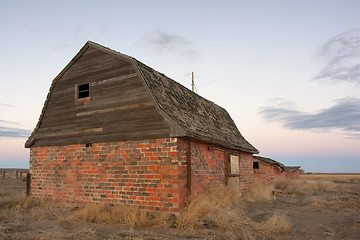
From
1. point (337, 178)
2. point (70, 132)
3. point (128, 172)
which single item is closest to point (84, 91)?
point (70, 132)

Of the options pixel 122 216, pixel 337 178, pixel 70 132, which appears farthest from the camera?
pixel 337 178

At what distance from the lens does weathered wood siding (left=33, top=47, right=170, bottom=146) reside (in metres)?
8.82

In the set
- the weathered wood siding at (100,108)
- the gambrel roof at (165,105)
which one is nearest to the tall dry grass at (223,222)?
the gambrel roof at (165,105)

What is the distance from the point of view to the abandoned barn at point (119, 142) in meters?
8.19

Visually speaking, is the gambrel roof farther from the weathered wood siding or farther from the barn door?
the barn door

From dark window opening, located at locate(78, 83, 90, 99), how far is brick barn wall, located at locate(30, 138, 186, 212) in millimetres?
1966

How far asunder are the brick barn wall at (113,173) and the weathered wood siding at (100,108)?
0.34m

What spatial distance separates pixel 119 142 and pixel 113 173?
1.03m

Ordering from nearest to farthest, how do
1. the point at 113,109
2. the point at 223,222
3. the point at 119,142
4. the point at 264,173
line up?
the point at 223,222
the point at 119,142
the point at 113,109
the point at 264,173

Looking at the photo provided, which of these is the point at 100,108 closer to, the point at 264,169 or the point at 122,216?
the point at 122,216

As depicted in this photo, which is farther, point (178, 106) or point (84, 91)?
point (84, 91)

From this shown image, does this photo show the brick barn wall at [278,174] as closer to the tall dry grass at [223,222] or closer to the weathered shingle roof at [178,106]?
the weathered shingle roof at [178,106]

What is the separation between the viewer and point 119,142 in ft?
29.8

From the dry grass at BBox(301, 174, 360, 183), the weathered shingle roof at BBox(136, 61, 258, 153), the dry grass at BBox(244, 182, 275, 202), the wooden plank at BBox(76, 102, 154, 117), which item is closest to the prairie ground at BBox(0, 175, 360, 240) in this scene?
the weathered shingle roof at BBox(136, 61, 258, 153)
